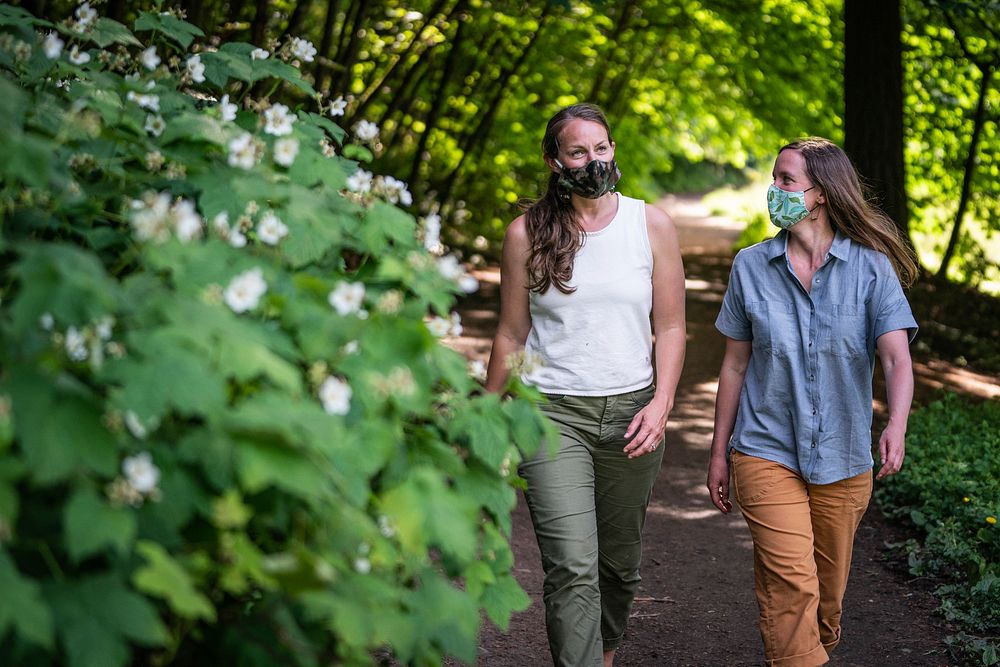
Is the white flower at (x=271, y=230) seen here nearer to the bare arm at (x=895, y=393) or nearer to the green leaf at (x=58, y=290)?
the green leaf at (x=58, y=290)

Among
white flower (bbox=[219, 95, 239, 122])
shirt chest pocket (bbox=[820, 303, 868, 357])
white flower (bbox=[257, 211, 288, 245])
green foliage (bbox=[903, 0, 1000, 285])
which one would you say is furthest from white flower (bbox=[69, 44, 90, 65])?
green foliage (bbox=[903, 0, 1000, 285])

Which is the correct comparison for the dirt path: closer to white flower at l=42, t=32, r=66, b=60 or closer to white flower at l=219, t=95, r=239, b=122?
white flower at l=219, t=95, r=239, b=122

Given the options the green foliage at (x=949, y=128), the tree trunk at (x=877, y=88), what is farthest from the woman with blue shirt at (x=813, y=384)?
the green foliage at (x=949, y=128)

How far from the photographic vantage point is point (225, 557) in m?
1.85

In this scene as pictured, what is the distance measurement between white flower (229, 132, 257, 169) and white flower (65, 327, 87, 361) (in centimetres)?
75

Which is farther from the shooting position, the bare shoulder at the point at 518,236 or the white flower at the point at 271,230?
the bare shoulder at the point at 518,236

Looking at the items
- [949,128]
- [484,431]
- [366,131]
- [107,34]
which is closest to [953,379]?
[949,128]

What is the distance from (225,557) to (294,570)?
0.17 meters

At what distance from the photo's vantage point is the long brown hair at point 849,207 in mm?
4094

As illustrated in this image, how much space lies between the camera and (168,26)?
3.21 meters

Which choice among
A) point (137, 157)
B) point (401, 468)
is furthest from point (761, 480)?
point (137, 157)

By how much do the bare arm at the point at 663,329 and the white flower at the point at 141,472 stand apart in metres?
2.45

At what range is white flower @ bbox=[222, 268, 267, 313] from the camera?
2.02 meters

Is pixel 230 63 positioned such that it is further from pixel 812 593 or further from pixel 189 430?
pixel 812 593
